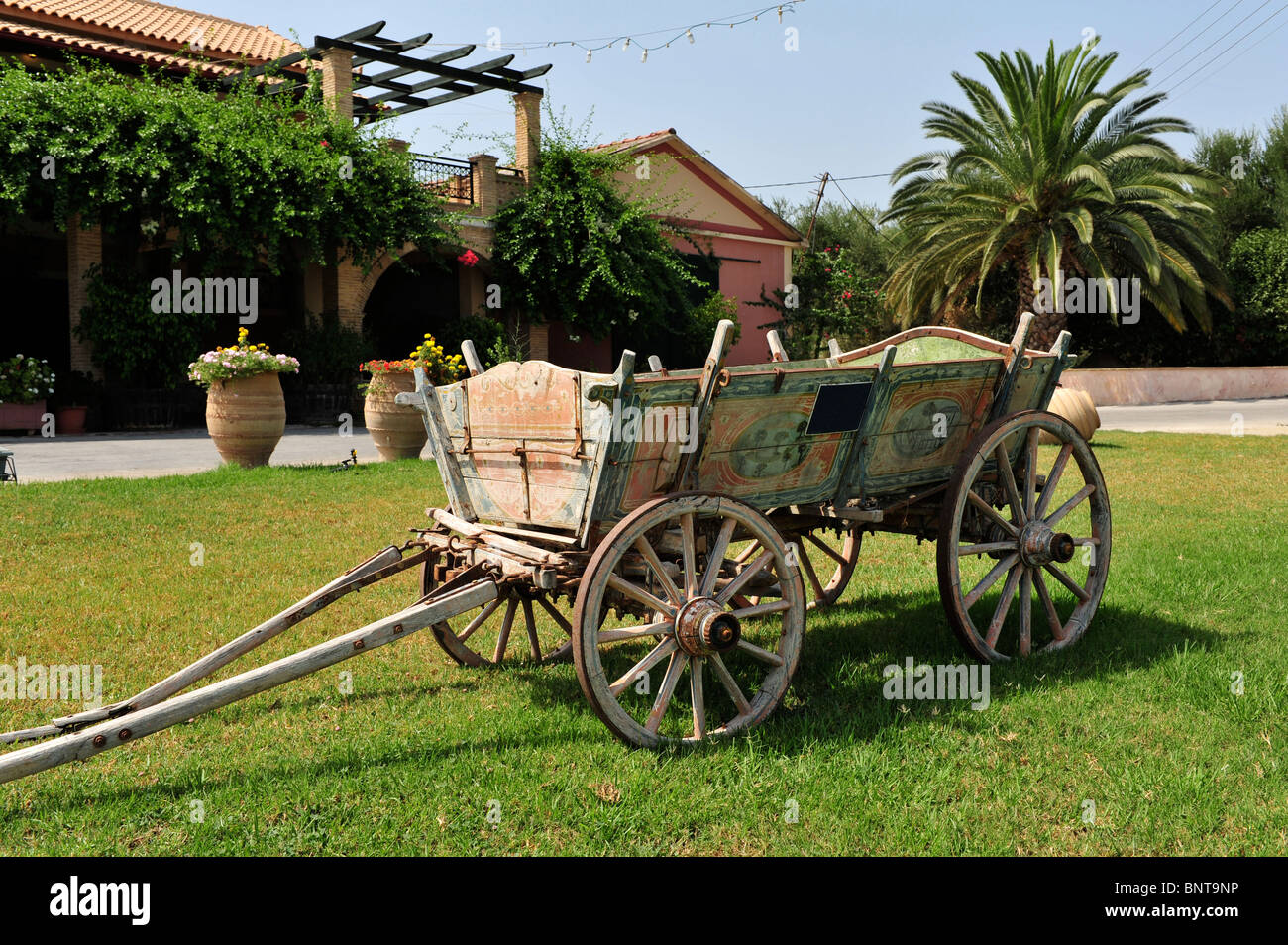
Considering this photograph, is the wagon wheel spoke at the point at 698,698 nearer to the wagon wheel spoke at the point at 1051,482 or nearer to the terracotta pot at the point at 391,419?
the wagon wheel spoke at the point at 1051,482

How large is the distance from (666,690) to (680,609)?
0.90 ft

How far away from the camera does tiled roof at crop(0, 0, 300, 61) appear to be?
60.3ft

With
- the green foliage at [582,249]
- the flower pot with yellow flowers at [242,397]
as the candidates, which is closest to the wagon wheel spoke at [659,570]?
the flower pot with yellow flowers at [242,397]

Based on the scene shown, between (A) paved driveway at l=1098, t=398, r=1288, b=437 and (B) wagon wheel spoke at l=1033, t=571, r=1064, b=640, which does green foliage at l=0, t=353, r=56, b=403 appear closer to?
(B) wagon wheel spoke at l=1033, t=571, r=1064, b=640

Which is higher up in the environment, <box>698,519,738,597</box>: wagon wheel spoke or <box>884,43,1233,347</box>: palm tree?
<box>884,43,1233,347</box>: palm tree

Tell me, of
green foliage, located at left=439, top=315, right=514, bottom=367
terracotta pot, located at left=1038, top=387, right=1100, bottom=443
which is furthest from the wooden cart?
green foliage, located at left=439, top=315, right=514, bottom=367

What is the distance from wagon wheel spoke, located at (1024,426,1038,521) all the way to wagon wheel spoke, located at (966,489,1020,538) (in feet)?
0.37

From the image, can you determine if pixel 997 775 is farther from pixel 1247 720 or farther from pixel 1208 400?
pixel 1208 400

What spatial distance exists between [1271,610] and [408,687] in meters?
4.16

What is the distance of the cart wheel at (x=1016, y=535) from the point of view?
424 cm

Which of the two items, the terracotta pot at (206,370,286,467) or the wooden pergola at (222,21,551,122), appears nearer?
the terracotta pot at (206,370,286,467)

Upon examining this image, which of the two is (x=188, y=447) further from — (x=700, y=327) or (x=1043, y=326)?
(x=1043, y=326)

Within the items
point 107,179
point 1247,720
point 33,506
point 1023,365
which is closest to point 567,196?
point 107,179

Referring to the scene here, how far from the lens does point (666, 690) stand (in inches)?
138
